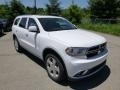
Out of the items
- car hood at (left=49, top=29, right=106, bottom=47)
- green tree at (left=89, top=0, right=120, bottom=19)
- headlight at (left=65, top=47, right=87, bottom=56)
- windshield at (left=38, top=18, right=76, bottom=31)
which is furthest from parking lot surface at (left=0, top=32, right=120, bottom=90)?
green tree at (left=89, top=0, right=120, bottom=19)

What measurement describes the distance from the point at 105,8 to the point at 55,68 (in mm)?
29305

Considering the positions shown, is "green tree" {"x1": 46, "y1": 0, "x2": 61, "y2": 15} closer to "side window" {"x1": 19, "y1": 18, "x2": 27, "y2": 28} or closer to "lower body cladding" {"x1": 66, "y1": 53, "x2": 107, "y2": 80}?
"side window" {"x1": 19, "y1": 18, "x2": 27, "y2": 28}

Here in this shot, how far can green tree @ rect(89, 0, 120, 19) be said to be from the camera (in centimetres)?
3197

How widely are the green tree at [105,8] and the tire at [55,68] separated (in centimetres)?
2823

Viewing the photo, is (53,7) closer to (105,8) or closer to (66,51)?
(105,8)

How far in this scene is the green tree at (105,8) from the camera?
105 ft

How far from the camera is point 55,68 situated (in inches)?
193

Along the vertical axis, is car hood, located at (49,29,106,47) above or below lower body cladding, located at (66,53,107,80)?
above

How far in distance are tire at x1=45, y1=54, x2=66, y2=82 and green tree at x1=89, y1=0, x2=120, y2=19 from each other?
28234mm

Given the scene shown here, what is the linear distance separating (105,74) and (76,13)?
24546mm

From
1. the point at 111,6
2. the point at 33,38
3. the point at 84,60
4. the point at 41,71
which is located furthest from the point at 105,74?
the point at 111,6

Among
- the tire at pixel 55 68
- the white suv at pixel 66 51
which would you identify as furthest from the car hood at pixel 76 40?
the tire at pixel 55 68

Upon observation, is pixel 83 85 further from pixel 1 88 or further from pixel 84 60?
pixel 1 88

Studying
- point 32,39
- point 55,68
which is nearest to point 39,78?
point 55,68
